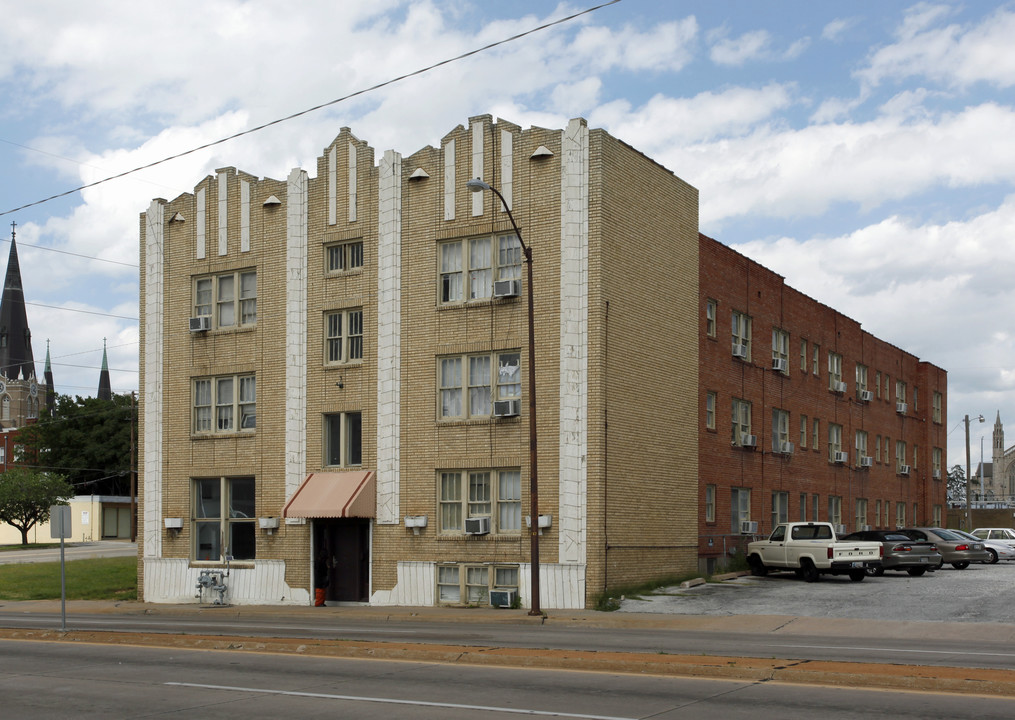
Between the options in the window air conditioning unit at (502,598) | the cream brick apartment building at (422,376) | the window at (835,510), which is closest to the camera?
the window air conditioning unit at (502,598)

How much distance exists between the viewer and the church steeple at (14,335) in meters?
153

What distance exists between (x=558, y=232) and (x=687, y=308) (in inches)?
255

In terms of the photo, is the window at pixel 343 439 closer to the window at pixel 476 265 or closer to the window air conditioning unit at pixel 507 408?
the window at pixel 476 265

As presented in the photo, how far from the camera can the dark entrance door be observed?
32.3 meters

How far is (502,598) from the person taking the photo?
2892cm

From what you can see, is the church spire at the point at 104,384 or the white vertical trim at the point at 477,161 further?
the church spire at the point at 104,384

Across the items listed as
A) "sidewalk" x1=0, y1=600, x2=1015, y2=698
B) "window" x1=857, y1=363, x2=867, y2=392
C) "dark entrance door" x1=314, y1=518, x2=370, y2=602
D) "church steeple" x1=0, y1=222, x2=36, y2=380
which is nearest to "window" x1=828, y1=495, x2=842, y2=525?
"window" x1=857, y1=363, x2=867, y2=392

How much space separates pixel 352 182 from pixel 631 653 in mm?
20561

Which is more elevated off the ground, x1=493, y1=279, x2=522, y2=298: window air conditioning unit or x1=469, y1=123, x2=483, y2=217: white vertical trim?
x1=469, y1=123, x2=483, y2=217: white vertical trim

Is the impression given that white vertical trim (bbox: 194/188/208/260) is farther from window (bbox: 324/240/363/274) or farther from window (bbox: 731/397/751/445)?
window (bbox: 731/397/751/445)

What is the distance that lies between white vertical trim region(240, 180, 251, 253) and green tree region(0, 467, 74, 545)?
4988 centimetres

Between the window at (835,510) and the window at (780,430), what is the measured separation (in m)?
6.06

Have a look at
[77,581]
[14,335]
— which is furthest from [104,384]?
[77,581]

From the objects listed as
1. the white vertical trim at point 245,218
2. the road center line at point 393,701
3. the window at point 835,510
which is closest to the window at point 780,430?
the window at point 835,510
